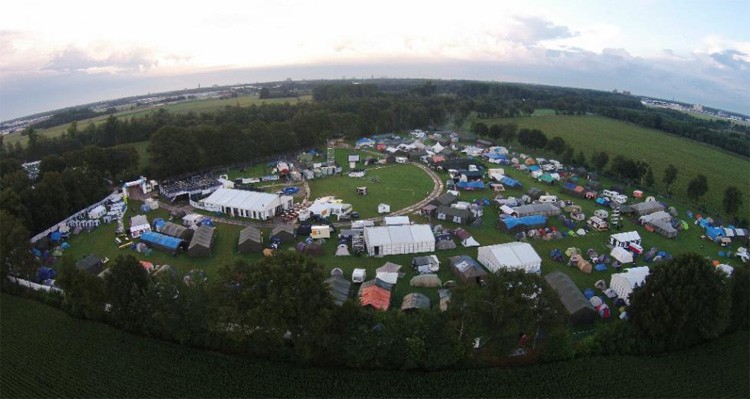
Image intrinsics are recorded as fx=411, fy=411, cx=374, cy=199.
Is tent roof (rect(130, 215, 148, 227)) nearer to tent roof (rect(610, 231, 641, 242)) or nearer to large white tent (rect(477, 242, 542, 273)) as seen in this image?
large white tent (rect(477, 242, 542, 273))

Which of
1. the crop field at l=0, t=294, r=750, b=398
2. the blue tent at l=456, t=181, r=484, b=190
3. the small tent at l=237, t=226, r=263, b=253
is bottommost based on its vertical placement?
the crop field at l=0, t=294, r=750, b=398

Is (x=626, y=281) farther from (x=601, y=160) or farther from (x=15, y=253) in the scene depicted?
(x=15, y=253)

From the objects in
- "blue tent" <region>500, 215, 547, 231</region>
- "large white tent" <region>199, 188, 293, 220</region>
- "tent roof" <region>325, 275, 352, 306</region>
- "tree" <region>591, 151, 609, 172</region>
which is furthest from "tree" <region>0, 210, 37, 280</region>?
"tree" <region>591, 151, 609, 172</region>

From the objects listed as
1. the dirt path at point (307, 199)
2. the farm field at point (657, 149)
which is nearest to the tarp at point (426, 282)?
the dirt path at point (307, 199)

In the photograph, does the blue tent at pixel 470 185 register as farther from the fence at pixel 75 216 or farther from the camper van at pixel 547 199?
the fence at pixel 75 216

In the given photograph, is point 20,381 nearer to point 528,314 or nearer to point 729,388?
point 528,314

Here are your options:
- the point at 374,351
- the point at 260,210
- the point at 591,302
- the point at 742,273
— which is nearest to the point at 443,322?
the point at 374,351
